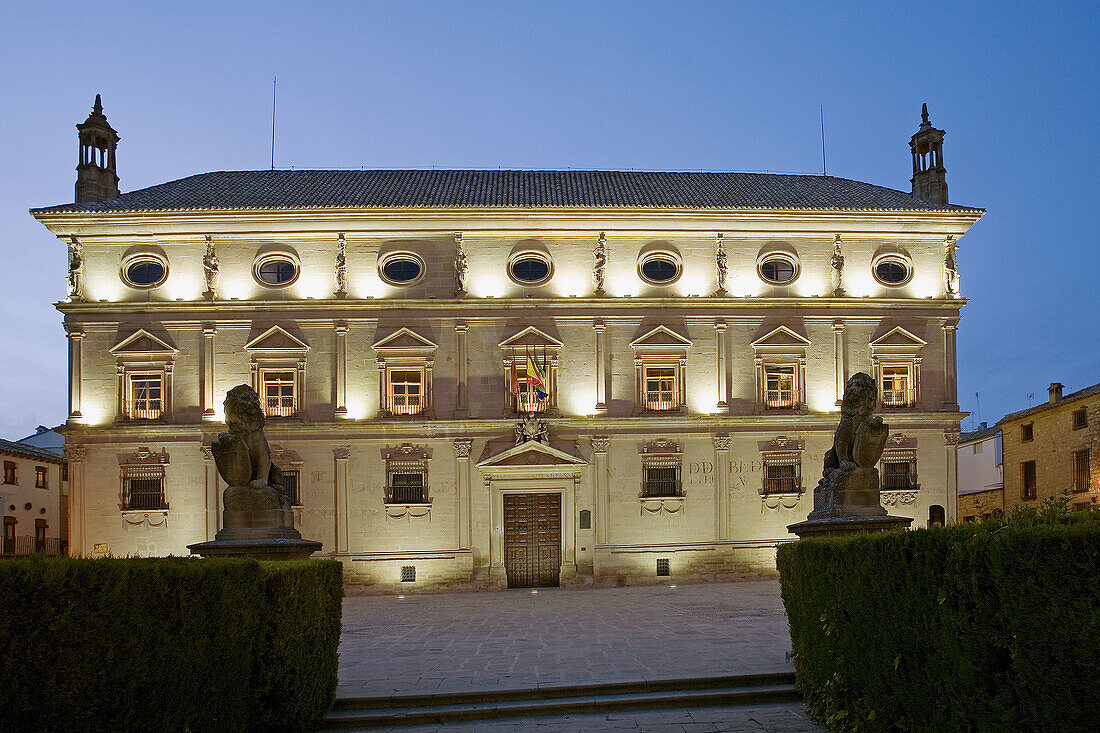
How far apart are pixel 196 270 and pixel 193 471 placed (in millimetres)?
7390

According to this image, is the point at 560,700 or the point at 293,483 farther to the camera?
the point at 293,483

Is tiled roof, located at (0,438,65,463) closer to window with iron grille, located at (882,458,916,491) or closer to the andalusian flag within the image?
the andalusian flag

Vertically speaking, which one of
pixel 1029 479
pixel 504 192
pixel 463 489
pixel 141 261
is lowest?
pixel 1029 479

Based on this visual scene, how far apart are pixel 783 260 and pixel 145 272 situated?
2385 centimetres

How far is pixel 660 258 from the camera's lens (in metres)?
35.4

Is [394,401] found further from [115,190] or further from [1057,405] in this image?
[1057,405]

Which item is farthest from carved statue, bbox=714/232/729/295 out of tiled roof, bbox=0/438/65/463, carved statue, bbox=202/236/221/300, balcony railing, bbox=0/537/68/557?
tiled roof, bbox=0/438/65/463

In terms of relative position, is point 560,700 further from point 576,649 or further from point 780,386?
point 780,386

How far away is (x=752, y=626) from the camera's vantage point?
17578 millimetres

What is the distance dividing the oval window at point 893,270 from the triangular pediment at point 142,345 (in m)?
26.6

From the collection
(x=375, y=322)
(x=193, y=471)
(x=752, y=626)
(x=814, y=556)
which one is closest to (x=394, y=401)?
(x=375, y=322)

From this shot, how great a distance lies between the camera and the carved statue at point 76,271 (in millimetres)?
34281

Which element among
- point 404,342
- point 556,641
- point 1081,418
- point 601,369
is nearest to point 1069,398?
point 1081,418

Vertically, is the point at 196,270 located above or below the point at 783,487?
above
